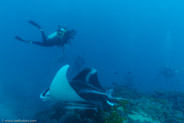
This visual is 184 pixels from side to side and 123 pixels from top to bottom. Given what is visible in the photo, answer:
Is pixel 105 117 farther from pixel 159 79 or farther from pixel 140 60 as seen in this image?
pixel 140 60

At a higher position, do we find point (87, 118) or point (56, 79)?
point (56, 79)

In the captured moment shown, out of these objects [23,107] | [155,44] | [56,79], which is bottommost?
[56,79]

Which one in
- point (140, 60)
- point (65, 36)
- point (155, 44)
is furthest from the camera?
point (155, 44)

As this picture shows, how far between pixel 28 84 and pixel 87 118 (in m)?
21.0

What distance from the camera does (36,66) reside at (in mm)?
33906

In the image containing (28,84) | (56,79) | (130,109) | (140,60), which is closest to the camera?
(56,79)

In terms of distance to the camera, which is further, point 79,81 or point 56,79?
point 79,81

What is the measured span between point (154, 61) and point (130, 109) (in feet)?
136

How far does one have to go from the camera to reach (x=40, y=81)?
2570 centimetres

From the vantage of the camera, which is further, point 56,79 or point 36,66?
point 36,66

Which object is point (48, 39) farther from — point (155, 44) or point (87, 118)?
point (155, 44)

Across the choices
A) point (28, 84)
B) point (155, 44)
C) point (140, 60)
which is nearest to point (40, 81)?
point (28, 84)

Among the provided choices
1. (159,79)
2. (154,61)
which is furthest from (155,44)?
(159,79)

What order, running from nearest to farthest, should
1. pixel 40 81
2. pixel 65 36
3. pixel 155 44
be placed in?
pixel 65 36 < pixel 40 81 < pixel 155 44
